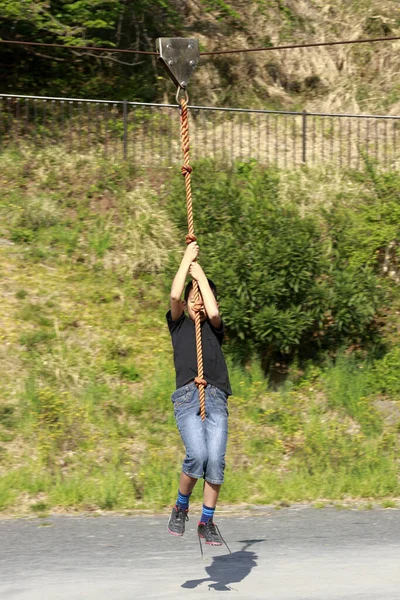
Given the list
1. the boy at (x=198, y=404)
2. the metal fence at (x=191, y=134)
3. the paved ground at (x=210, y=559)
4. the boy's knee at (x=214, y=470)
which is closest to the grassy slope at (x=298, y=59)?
the metal fence at (x=191, y=134)

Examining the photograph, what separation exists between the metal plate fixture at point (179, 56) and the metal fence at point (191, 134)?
284 inches

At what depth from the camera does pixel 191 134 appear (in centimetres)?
1477

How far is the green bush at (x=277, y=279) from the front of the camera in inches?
401

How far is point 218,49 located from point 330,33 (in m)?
2.67

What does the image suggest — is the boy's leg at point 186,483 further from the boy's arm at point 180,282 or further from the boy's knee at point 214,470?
the boy's arm at point 180,282

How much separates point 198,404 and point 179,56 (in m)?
2.49

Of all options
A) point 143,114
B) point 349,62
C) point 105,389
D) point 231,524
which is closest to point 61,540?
point 231,524

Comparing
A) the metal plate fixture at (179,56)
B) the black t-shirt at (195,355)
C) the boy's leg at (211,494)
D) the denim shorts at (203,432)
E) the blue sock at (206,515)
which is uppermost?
the metal plate fixture at (179,56)

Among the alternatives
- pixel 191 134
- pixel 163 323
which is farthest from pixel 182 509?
pixel 191 134

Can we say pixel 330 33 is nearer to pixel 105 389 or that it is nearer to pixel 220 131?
pixel 220 131

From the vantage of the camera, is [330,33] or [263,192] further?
[330,33]

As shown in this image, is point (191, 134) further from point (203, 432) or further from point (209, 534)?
point (209, 534)

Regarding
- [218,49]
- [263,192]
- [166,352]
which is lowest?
[166,352]

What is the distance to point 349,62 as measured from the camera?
17.9m
